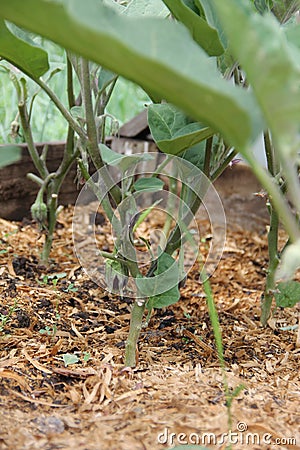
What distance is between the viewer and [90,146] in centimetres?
95

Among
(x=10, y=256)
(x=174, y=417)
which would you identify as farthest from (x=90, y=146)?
(x=10, y=256)

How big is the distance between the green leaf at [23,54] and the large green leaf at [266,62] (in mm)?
413

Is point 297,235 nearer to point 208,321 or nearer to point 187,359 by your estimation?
point 187,359

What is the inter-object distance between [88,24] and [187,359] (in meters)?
0.67

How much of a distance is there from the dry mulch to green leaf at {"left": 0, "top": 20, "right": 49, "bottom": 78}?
1.38 feet

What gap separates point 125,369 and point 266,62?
570mm

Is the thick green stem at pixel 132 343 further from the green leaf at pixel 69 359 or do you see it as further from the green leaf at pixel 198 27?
the green leaf at pixel 198 27

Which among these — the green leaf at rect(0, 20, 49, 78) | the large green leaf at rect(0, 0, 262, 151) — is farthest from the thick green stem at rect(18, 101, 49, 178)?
the large green leaf at rect(0, 0, 262, 151)

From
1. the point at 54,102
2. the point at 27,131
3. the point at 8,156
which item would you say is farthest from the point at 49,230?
the point at 8,156

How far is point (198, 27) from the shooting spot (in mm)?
787

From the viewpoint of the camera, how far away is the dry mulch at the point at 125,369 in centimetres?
72

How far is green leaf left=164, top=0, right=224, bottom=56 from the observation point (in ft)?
2.54

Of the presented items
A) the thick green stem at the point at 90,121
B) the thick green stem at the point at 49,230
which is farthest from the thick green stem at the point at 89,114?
the thick green stem at the point at 49,230

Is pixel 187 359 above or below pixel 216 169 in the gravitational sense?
below
